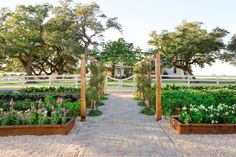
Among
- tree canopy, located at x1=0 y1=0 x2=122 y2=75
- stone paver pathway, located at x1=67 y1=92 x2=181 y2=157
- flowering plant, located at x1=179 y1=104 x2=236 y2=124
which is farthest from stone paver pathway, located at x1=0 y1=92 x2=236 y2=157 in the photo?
tree canopy, located at x1=0 y1=0 x2=122 y2=75

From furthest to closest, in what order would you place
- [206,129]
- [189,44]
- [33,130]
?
1. [189,44]
2. [206,129]
3. [33,130]

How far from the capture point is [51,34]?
38781 millimetres

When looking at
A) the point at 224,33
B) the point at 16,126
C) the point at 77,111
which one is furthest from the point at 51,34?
the point at 16,126

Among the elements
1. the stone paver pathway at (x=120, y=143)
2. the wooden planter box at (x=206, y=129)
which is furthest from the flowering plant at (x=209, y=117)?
the stone paver pathway at (x=120, y=143)

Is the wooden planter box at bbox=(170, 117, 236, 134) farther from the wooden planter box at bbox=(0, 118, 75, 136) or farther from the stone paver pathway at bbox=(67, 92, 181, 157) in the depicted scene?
the wooden planter box at bbox=(0, 118, 75, 136)

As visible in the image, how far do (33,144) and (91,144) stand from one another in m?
1.11

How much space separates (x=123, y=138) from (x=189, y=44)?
3347 cm

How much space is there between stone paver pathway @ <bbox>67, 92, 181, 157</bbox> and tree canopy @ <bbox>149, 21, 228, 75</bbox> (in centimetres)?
3014

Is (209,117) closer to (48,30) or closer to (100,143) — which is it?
(100,143)

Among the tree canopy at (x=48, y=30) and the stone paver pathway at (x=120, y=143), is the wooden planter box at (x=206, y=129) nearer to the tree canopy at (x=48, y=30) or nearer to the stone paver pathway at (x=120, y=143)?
Result: the stone paver pathway at (x=120, y=143)

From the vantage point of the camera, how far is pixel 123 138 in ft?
25.1

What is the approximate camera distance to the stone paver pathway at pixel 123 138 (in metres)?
6.43

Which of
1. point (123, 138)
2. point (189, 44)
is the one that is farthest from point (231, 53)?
point (123, 138)

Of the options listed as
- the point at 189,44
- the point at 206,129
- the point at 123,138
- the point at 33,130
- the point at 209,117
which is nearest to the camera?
the point at 123,138
